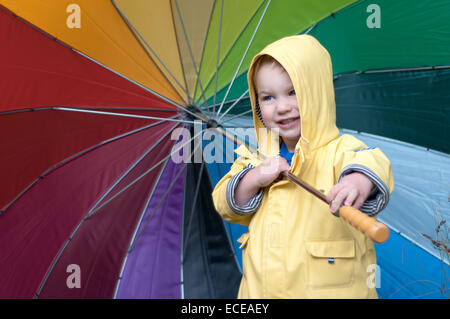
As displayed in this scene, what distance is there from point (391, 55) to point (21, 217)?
1.69m

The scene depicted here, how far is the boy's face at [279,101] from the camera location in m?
1.27

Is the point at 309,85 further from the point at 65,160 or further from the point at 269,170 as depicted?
the point at 65,160

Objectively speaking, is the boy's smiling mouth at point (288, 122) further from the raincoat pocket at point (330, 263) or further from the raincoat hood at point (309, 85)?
the raincoat pocket at point (330, 263)

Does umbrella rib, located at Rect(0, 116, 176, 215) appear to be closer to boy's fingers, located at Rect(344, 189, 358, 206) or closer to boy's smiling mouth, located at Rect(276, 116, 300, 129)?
boy's smiling mouth, located at Rect(276, 116, 300, 129)

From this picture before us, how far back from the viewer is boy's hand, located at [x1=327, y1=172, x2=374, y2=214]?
39.4 inches

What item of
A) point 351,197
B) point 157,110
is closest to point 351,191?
point 351,197

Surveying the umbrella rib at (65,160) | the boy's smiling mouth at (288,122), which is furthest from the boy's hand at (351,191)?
the umbrella rib at (65,160)

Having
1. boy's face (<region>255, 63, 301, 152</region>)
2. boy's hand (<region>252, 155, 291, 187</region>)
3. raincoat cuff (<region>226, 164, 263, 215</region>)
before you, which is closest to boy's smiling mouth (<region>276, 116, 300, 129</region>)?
boy's face (<region>255, 63, 301, 152</region>)

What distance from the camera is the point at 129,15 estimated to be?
5.41ft

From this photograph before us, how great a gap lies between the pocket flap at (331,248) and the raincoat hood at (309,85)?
0.26m

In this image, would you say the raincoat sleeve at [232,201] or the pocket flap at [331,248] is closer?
the pocket flap at [331,248]
